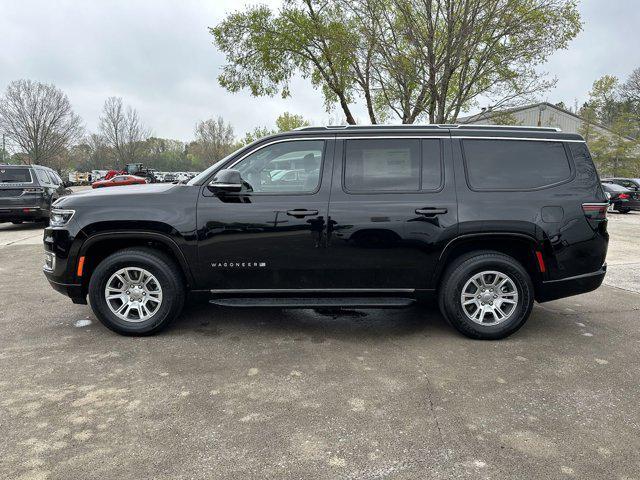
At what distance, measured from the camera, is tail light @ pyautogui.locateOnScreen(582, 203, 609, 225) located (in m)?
3.88

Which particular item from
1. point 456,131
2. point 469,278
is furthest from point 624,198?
point 469,278

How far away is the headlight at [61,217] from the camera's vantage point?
3.89 metres

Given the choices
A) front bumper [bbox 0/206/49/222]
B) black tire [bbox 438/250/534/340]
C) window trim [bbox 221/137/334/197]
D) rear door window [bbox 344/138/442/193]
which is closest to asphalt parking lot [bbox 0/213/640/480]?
black tire [bbox 438/250/534/340]

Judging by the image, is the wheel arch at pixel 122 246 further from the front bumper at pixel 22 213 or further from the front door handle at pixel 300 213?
the front bumper at pixel 22 213

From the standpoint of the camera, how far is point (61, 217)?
393cm

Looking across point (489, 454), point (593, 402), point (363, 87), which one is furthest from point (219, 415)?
point (363, 87)

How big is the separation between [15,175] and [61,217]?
942 cm

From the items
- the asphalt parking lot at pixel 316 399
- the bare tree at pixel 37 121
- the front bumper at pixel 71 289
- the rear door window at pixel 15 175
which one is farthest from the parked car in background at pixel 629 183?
the bare tree at pixel 37 121

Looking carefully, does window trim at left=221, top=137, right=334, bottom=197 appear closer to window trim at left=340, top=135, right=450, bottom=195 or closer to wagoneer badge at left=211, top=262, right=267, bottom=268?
window trim at left=340, top=135, right=450, bottom=195

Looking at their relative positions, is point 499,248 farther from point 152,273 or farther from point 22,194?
point 22,194

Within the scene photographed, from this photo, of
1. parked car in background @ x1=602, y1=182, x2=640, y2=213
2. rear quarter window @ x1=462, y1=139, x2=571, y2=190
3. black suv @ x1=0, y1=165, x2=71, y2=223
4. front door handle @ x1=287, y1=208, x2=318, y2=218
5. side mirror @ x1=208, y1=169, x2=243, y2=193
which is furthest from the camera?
parked car in background @ x1=602, y1=182, x2=640, y2=213

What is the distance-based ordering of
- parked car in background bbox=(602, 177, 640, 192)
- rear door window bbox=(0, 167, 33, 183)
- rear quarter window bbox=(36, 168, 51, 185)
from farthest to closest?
parked car in background bbox=(602, 177, 640, 192) < rear quarter window bbox=(36, 168, 51, 185) < rear door window bbox=(0, 167, 33, 183)

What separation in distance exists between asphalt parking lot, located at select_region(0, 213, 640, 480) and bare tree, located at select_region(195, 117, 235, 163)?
196 feet

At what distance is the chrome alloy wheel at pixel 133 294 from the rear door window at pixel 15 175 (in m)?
9.55
